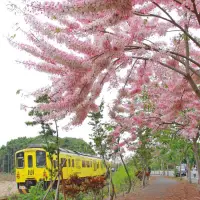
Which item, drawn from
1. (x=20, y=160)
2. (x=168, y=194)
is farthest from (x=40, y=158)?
(x=168, y=194)

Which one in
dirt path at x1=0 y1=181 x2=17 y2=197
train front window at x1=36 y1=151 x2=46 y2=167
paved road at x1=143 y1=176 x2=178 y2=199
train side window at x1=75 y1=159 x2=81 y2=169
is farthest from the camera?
train side window at x1=75 y1=159 x2=81 y2=169

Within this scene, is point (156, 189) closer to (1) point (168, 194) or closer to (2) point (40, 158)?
(1) point (168, 194)

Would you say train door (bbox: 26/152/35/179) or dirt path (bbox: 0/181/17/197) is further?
train door (bbox: 26/152/35/179)

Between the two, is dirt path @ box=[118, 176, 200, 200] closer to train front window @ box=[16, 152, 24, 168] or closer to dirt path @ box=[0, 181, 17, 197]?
dirt path @ box=[0, 181, 17, 197]

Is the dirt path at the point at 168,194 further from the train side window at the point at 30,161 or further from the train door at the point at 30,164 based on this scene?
the train side window at the point at 30,161

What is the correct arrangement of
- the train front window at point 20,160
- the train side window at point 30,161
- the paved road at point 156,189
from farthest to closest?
the train front window at point 20,160 → the train side window at point 30,161 → the paved road at point 156,189

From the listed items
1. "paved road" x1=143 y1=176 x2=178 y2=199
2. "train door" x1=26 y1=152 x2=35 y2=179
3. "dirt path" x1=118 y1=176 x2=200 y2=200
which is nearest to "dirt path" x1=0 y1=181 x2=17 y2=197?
"train door" x1=26 y1=152 x2=35 y2=179

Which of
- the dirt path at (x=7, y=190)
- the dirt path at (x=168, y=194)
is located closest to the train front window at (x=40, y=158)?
the dirt path at (x=7, y=190)

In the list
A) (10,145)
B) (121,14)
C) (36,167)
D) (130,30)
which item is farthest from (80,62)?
(10,145)

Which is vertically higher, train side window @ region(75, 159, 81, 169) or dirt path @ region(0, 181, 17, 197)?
train side window @ region(75, 159, 81, 169)

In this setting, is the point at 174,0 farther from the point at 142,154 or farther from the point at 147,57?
the point at 142,154

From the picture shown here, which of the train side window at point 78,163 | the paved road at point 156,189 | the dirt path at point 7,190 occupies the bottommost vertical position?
the paved road at point 156,189

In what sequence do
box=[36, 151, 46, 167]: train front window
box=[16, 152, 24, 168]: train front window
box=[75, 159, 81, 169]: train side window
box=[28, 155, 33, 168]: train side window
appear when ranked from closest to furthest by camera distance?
box=[36, 151, 46, 167]: train front window → box=[28, 155, 33, 168]: train side window → box=[16, 152, 24, 168]: train front window → box=[75, 159, 81, 169]: train side window

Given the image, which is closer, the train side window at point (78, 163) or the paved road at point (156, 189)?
the paved road at point (156, 189)
